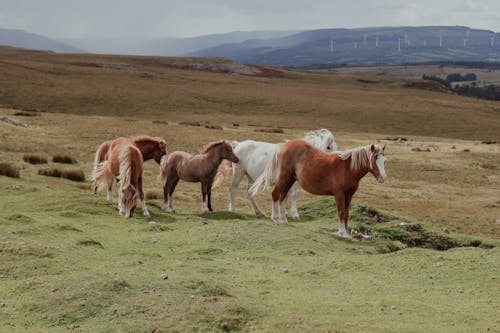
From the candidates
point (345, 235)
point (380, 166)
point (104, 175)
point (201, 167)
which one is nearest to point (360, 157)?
point (380, 166)

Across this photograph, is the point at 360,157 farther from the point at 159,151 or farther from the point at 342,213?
the point at 159,151

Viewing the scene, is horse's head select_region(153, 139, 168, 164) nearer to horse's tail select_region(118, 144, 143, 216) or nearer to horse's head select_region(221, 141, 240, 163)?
horse's head select_region(221, 141, 240, 163)

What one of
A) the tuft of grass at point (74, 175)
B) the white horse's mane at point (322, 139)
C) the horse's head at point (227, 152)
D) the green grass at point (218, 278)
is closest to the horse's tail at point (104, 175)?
the green grass at point (218, 278)

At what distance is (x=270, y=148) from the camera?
18469 millimetres

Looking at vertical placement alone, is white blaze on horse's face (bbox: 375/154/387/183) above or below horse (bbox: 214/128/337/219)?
above

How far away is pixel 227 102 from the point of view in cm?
7450

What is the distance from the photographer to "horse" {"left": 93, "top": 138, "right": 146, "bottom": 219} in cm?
1568

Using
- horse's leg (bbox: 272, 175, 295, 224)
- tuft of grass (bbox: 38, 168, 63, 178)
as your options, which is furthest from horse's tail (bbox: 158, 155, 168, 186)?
tuft of grass (bbox: 38, 168, 63, 178)

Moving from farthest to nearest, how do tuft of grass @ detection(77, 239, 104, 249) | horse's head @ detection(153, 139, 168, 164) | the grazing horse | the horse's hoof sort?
horse's head @ detection(153, 139, 168, 164) < the grazing horse < the horse's hoof < tuft of grass @ detection(77, 239, 104, 249)

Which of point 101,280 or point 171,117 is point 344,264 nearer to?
point 101,280

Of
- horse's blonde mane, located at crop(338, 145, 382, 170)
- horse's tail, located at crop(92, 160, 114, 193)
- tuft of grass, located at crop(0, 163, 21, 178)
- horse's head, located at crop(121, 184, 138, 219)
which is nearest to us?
horse's blonde mane, located at crop(338, 145, 382, 170)

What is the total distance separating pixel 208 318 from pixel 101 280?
2.00 m

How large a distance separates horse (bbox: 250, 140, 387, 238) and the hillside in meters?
42.7

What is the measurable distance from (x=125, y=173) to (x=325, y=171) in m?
5.16
